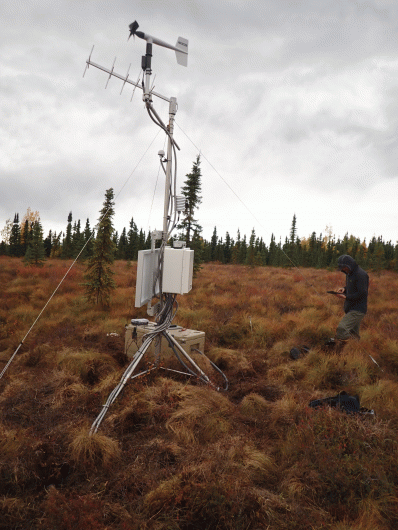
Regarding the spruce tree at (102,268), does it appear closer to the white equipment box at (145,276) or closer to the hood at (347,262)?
the white equipment box at (145,276)

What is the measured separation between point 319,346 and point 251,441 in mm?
4336

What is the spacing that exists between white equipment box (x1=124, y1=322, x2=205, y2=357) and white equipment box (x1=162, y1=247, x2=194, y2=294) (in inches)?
41.9

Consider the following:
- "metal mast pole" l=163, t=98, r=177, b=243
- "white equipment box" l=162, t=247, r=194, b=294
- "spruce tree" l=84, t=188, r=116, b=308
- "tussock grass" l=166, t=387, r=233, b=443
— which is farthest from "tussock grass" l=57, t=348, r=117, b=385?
"spruce tree" l=84, t=188, r=116, b=308

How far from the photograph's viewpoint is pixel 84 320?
10.9 m

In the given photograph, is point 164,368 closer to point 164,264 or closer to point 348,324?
point 164,264

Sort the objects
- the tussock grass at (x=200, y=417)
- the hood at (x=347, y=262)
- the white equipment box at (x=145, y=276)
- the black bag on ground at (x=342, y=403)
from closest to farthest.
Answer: the tussock grass at (x=200, y=417) < the black bag on ground at (x=342, y=403) < the white equipment box at (x=145, y=276) < the hood at (x=347, y=262)

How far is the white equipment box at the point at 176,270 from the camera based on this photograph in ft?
19.7

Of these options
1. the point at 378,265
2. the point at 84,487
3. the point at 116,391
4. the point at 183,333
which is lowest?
the point at 84,487

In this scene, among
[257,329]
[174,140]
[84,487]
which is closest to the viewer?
[84,487]

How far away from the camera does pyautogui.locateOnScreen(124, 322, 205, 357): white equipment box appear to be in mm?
6648

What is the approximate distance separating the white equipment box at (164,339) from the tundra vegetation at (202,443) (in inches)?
13.6

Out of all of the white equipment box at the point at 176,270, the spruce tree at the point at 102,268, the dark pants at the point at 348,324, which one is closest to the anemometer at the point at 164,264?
the white equipment box at the point at 176,270

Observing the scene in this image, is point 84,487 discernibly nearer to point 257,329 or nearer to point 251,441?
point 251,441

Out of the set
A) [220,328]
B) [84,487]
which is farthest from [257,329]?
[84,487]
